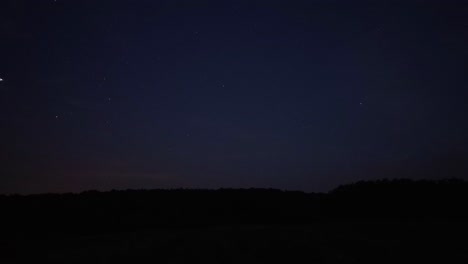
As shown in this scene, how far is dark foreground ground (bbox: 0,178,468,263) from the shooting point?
1588cm

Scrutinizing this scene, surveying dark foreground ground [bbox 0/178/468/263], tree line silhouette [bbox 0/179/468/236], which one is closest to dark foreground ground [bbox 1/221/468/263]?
dark foreground ground [bbox 0/178/468/263]

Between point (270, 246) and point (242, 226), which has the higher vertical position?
point (242, 226)

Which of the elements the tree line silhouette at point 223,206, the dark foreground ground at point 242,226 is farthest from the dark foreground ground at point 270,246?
the tree line silhouette at point 223,206

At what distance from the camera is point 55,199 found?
95.9ft

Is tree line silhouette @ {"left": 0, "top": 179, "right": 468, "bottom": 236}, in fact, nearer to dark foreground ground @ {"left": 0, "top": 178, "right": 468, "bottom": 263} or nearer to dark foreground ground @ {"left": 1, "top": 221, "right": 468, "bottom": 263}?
dark foreground ground @ {"left": 0, "top": 178, "right": 468, "bottom": 263}

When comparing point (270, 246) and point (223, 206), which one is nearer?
point (270, 246)

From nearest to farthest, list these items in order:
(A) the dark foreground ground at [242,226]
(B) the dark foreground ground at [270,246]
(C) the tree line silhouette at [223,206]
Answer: (B) the dark foreground ground at [270,246] < (A) the dark foreground ground at [242,226] < (C) the tree line silhouette at [223,206]

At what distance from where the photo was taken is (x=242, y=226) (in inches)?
926

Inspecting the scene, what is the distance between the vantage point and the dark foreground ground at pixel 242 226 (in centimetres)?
1588

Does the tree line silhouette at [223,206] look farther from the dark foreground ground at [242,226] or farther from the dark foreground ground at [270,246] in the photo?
the dark foreground ground at [270,246]

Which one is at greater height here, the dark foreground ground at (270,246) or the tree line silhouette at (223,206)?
the tree line silhouette at (223,206)

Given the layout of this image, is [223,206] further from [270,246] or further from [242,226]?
[270,246]

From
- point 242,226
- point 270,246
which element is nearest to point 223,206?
point 242,226

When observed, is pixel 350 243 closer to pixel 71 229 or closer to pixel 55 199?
pixel 71 229
